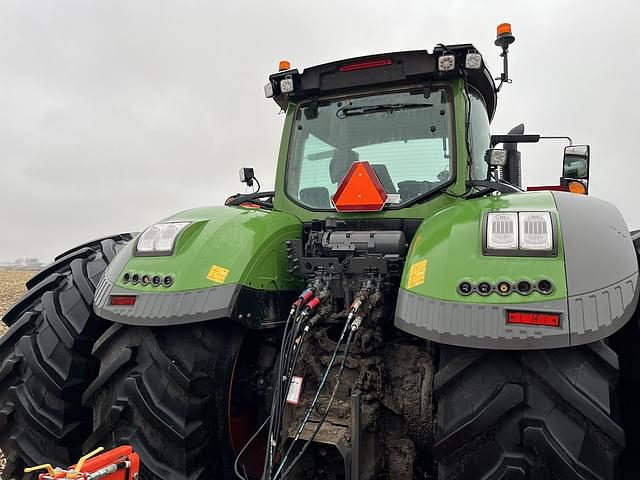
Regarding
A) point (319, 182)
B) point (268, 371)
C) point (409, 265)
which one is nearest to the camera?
point (409, 265)

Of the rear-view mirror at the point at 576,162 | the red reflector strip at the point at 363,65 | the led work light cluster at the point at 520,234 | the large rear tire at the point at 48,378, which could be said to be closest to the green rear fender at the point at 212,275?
the large rear tire at the point at 48,378

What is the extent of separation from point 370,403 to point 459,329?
0.68 m

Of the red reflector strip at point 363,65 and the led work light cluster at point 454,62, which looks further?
the red reflector strip at point 363,65

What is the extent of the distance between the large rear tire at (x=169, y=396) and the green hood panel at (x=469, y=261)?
0.99m

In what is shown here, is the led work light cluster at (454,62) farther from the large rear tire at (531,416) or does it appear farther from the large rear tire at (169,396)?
the large rear tire at (169,396)

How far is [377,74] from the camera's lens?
297 cm

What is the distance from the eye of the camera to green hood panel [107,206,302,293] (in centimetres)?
238

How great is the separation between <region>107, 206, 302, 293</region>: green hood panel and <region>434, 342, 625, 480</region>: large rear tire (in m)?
1.10

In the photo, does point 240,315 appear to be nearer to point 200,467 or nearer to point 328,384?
point 328,384

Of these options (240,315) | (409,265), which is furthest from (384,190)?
(240,315)

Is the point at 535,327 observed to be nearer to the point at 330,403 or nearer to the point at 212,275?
the point at 330,403

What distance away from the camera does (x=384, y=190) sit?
2.85 metres

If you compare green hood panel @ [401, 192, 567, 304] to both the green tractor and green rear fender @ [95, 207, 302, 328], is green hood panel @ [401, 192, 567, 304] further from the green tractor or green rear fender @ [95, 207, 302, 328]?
green rear fender @ [95, 207, 302, 328]

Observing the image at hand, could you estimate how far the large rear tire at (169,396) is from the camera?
2189 mm
